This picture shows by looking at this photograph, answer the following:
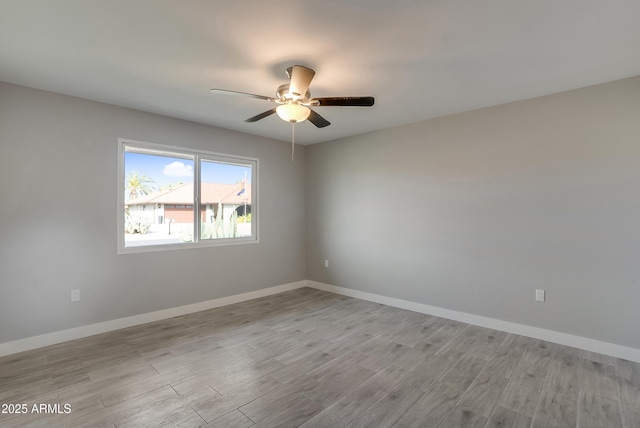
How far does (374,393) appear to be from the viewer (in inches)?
85.9

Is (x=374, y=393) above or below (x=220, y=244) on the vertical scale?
below

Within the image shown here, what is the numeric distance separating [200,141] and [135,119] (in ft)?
2.52

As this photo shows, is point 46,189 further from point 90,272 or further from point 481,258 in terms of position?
point 481,258

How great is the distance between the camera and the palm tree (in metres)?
3.50

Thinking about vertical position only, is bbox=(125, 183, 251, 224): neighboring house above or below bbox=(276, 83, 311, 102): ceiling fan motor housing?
below

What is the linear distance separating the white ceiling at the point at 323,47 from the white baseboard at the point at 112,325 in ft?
7.84

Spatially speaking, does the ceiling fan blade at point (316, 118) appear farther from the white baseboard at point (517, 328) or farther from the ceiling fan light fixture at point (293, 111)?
the white baseboard at point (517, 328)

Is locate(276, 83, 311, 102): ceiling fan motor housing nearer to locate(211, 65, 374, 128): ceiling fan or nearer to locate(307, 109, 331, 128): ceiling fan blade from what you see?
locate(211, 65, 374, 128): ceiling fan

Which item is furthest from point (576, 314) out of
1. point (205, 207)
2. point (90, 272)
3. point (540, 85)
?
point (90, 272)

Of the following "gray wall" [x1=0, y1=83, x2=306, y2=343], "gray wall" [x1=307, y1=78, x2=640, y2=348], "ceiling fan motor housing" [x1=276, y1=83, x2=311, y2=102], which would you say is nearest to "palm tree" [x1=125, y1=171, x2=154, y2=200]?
"gray wall" [x1=0, y1=83, x2=306, y2=343]

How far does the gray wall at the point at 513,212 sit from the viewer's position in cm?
274

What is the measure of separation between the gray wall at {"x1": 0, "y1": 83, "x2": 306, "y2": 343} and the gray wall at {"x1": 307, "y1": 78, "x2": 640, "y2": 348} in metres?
2.42

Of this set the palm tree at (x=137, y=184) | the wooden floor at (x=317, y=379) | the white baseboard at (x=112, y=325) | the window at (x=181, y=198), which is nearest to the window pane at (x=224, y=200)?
the window at (x=181, y=198)

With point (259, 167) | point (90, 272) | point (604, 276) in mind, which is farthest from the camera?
point (259, 167)
